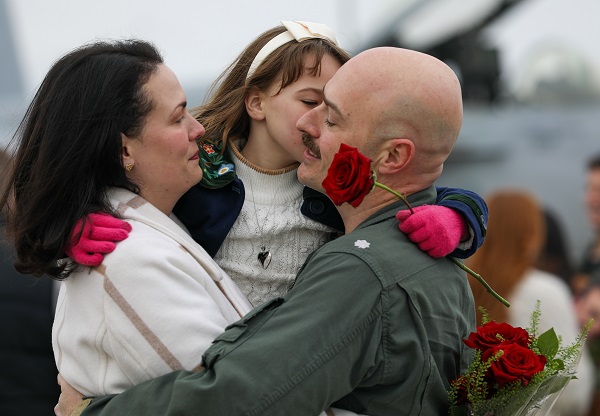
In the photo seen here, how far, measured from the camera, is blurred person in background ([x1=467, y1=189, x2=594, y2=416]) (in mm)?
4406

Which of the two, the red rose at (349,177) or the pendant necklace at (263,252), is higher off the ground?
the red rose at (349,177)

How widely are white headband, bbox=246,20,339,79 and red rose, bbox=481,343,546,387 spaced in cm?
107

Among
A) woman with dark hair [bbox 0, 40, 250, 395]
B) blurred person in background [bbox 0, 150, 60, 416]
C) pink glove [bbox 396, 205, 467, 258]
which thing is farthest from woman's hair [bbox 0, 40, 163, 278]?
blurred person in background [bbox 0, 150, 60, 416]

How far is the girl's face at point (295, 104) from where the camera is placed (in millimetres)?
2545

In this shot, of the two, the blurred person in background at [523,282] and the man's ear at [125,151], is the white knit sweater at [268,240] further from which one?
the blurred person in background at [523,282]

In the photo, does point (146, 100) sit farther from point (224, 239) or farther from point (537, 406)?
point (537, 406)

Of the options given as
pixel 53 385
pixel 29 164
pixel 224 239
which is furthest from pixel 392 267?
pixel 53 385

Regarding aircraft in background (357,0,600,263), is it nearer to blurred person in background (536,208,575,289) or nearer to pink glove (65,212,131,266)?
blurred person in background (536,208,575,289)

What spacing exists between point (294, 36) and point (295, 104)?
0.71 ft

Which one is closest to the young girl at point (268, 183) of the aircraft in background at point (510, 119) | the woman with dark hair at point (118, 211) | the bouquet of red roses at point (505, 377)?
the woman with dark hair at point (118, 211)

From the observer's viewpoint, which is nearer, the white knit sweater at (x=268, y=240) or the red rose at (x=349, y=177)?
the red rose at (x=349, y=177)

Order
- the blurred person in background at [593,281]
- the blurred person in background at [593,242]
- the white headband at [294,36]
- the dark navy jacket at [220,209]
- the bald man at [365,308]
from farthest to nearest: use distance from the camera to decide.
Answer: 1. the blurred person in background at [593,242]
2. the blurred person in background at [593,281]
3. the white headband at [294,36]
4. the dark navy jacket at [220,209]
5. the bald man at [365,308]

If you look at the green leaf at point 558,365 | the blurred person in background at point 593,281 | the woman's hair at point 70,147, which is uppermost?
the woman's hair at point 70,147

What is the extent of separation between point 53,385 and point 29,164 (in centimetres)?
213
